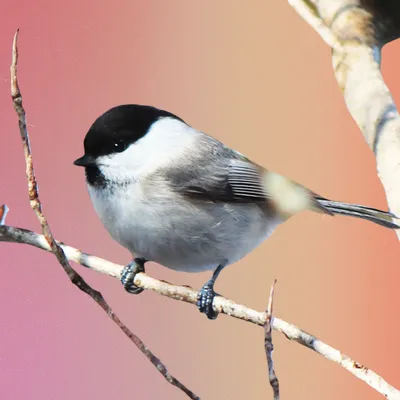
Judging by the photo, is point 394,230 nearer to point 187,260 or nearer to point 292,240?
point 292,240

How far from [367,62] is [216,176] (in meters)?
0.28

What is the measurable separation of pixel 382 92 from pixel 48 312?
0.56 meters

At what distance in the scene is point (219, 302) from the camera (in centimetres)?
71

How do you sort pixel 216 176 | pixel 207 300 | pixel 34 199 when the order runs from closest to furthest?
pixel 34 199
pixel 207 300
pixel 216 176

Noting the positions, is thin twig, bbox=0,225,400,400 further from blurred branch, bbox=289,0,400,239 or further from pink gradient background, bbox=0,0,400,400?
blurred branch, bbox=289,0,400,239

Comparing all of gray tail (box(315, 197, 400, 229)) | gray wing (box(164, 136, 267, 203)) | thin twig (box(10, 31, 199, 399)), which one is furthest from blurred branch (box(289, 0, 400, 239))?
thin twig (box(10, 31, 199, 399))

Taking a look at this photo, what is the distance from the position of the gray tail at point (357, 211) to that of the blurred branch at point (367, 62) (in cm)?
2

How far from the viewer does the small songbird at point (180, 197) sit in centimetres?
81

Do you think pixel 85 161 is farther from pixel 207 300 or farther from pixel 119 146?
pixel 207 300

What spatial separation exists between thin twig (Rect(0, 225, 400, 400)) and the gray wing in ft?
0.49

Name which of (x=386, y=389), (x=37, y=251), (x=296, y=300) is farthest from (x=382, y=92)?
(x=37, y=251)

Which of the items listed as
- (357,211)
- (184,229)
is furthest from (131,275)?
A: (357,211)

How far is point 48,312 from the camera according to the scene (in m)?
0.83

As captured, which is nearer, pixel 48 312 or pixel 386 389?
pixel 386 389
